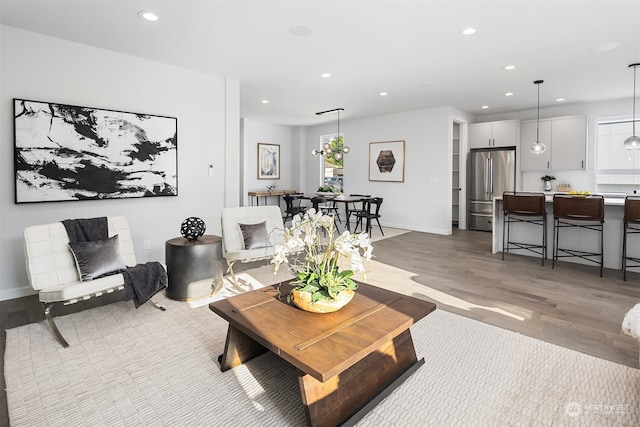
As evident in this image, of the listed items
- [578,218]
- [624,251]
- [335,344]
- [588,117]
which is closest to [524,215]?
[578,218]

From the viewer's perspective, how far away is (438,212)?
7.16m

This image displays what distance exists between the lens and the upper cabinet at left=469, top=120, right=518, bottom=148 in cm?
720

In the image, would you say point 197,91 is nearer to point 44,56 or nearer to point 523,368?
point 44,56

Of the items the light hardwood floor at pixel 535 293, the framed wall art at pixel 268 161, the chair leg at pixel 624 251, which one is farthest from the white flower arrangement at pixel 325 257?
the framed wall art at pixel 268 161

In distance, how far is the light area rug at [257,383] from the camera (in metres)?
1.76

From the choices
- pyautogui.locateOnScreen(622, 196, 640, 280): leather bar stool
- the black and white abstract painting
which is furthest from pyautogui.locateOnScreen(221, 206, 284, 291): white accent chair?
pyautogui.locateOnScreen(622, 196, 640, 280): leather bar stool

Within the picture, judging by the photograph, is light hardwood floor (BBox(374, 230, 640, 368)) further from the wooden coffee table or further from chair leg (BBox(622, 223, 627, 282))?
the wooden coffee table

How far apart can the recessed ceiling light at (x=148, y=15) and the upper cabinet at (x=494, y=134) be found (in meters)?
6.66

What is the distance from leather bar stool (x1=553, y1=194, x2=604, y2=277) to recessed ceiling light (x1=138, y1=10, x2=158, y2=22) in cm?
497

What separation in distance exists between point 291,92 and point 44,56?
3.33 metres

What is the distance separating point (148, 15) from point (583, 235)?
5.67 metres

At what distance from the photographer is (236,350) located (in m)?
2.20

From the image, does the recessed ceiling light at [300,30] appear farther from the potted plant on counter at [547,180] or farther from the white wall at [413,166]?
the potted plant on counter at [547,180]

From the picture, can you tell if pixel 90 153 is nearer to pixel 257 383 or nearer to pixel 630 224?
pixel 257 383
